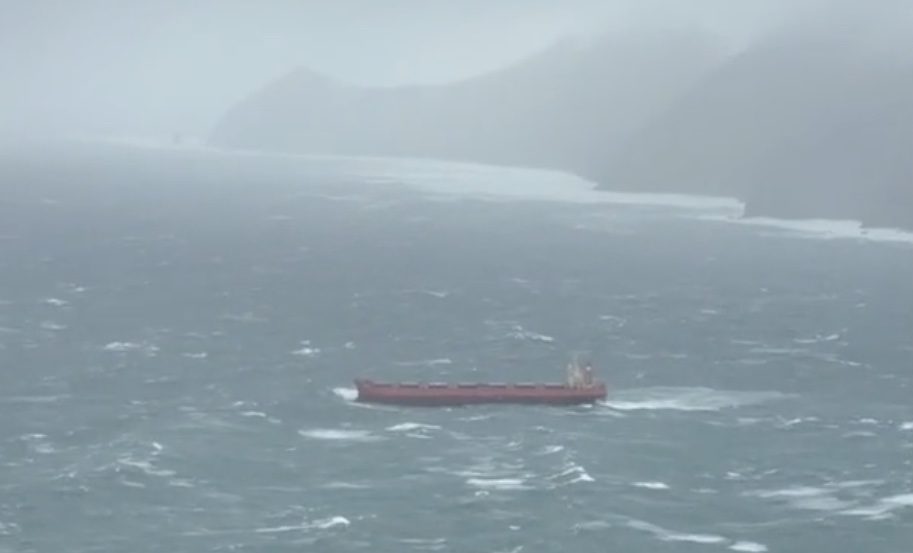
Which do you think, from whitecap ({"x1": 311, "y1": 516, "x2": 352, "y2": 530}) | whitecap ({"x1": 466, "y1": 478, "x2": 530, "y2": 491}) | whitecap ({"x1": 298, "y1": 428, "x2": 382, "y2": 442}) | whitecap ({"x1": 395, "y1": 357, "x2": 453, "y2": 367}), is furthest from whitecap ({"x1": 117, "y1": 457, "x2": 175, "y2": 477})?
whitecap ({"x1": 395, "y1": 357, "x2": 453, "y2": 367})

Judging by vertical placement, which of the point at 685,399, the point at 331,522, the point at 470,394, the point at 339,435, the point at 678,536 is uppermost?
the point at 470,394

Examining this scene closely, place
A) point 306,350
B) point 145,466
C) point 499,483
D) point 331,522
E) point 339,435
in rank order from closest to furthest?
point 331,522 → point 499,483 → point 145,466 → point 339,435 → point 306,350

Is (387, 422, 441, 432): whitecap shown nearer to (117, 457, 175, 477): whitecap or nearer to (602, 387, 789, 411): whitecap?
(602, 387, 789, 411): whitecap

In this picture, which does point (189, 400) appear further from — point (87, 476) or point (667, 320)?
point (667, 320)

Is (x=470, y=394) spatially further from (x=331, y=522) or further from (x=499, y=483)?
(x=331, y=522)

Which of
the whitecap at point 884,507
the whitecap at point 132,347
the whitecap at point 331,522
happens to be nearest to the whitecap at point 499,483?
the whitecap at point 331,522

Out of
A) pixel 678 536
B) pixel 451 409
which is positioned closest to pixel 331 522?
pixel 678 536

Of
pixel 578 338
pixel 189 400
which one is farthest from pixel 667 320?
pixel 189 400
